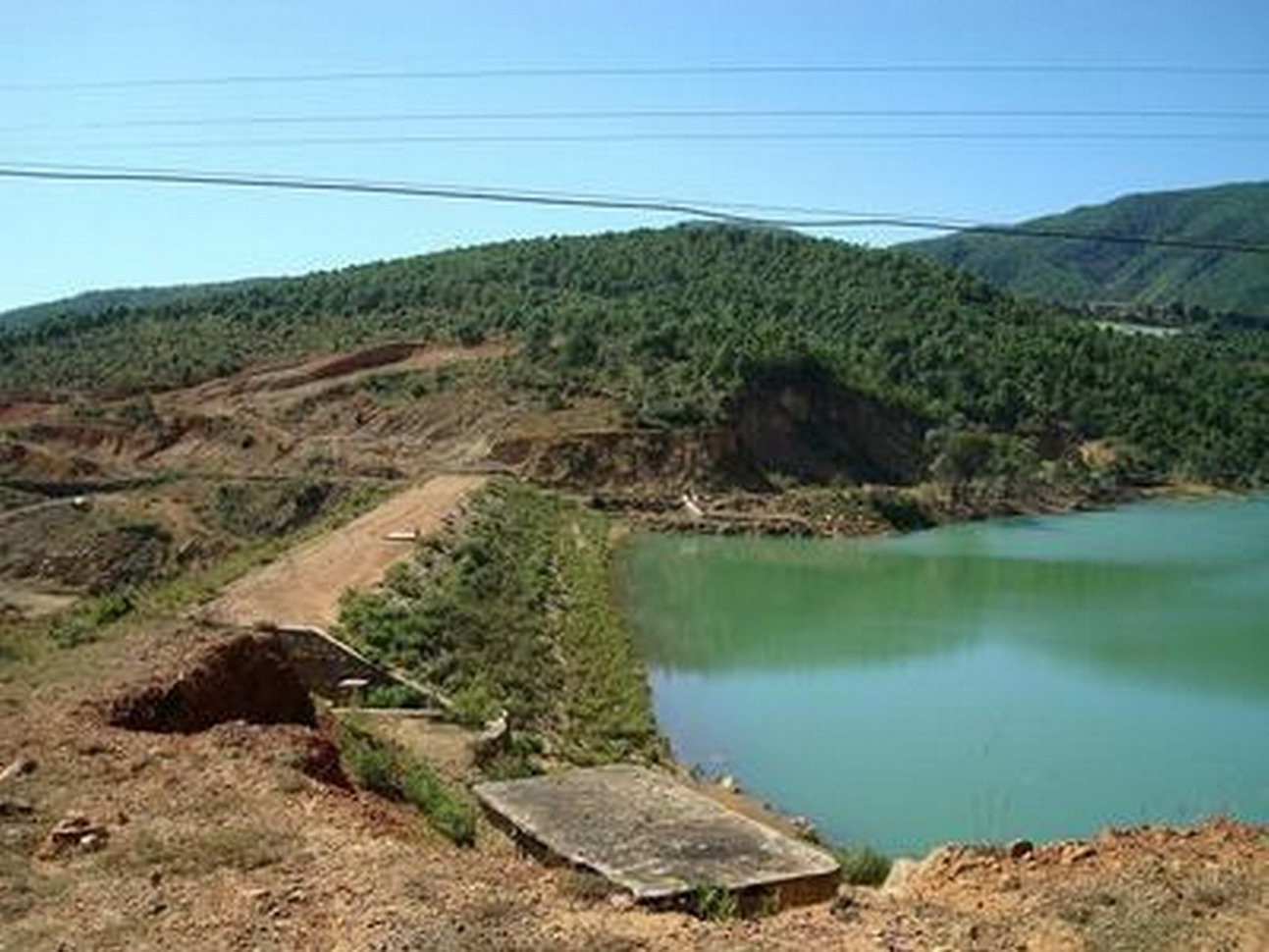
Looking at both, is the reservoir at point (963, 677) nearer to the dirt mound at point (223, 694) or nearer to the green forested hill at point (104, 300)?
the dirt mound at point (223, 694)

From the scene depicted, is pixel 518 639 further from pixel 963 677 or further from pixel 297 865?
pixel 297 865

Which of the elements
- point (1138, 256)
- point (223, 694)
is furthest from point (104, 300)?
point (223, 694)

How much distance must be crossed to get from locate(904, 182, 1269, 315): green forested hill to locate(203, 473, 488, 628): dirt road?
114 meters

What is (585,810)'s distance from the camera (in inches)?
430

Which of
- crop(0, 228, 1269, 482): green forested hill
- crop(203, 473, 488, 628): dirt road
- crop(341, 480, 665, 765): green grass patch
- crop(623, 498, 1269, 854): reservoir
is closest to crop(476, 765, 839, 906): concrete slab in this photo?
crop(623, 498, 1269, 854): reservoir

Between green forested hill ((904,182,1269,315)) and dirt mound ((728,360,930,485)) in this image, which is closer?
dirt mound ((728,360,930,485))

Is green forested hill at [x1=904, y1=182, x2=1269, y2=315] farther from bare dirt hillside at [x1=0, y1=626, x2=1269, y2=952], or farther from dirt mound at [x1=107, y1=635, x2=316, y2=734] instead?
bare dirt hillside at [x1=0, y1=626, x2=1269, y2=952]

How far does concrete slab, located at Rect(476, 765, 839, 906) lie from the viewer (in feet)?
30.5

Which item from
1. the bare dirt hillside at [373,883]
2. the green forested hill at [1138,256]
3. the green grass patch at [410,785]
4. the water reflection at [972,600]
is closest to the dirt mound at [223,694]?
the green grass patch at [410,785]

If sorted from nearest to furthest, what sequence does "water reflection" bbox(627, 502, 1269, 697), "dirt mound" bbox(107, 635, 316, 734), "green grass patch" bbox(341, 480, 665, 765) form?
"dirt mound" bbox(107, 635, 316, 734) < "green grass patch" bbox(341, 480, 665, 765) < "water reflection" bbox(627, 502, 1269, 697)

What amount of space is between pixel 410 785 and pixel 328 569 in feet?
65.0

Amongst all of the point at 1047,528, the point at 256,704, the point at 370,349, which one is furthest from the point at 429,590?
the point at 370,349

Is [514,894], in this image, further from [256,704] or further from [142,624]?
[142,624]

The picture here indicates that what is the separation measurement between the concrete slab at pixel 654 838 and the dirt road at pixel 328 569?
961 centimetres
